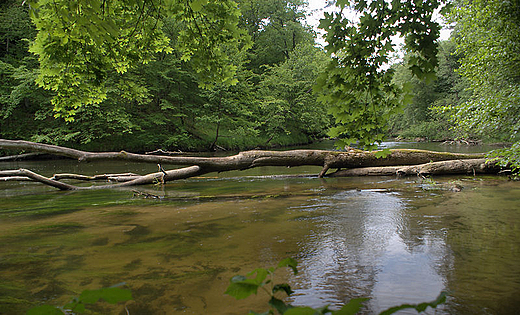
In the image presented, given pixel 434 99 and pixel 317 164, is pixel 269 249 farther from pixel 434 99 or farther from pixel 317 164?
pixel 434 99

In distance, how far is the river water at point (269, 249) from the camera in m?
2.67

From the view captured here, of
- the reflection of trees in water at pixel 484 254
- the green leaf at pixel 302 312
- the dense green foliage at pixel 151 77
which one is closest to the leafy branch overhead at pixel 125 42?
the dense green foliage at pixel 151 77

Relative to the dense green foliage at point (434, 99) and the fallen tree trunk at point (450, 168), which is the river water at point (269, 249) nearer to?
the fallen tree trunk at point (450, 168)

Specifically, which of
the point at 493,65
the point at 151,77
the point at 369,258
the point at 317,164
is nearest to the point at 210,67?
the point at 369,258

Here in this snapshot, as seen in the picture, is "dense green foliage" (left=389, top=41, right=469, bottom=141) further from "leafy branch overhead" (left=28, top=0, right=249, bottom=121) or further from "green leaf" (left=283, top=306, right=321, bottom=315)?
"green leaf" (left=283, top=306, right=321, bottom=315)

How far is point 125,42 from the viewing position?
5.77 meters

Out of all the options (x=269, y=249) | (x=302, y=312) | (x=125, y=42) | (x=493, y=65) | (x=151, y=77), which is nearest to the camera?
(x=302, y=312)

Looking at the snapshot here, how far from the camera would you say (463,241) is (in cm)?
392

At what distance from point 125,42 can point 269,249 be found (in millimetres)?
4607

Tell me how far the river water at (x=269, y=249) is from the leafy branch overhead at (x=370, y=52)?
150 centimetres

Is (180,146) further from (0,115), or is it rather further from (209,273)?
(209,273)

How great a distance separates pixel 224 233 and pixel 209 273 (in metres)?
1.39

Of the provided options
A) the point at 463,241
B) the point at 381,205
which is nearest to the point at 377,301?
the point at 463,241

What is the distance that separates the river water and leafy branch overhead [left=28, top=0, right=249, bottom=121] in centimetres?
260
